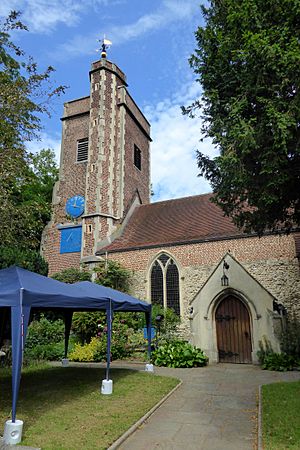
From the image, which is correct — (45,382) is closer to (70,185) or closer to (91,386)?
(91,386)

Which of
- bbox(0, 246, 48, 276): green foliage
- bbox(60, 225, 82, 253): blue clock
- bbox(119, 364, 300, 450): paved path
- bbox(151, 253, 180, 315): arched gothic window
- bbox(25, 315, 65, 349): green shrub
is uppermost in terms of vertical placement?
bbox(60, 225, 82, 253): blue clock

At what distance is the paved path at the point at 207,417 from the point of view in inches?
169

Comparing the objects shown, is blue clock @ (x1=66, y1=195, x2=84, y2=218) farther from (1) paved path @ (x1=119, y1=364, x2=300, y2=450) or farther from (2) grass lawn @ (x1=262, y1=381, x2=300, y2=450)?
(2) grass lawn @ (x1=262, y1=381, x2=300, y2=450)

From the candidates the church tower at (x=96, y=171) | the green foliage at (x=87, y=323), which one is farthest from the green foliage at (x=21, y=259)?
the green foliage at (x=87, y=323)

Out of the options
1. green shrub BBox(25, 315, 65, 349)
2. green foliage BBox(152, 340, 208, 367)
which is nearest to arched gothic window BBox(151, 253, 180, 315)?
green foliage BBox(152, 340, 208, 367)

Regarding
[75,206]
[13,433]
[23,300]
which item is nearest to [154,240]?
[75,206]

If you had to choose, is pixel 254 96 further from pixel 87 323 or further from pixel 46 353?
pixel 46 353

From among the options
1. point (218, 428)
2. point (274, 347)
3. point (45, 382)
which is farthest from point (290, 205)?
point (45, 382)

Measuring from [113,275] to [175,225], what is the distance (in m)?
4.22

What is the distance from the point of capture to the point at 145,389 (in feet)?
23.9

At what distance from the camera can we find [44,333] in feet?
46.9

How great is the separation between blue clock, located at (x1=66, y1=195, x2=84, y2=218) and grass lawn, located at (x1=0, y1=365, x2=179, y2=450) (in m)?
10.4

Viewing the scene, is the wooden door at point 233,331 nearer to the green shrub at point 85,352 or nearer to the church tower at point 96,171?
the green shrub at point 85,352

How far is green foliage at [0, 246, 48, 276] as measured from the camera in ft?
52.6
